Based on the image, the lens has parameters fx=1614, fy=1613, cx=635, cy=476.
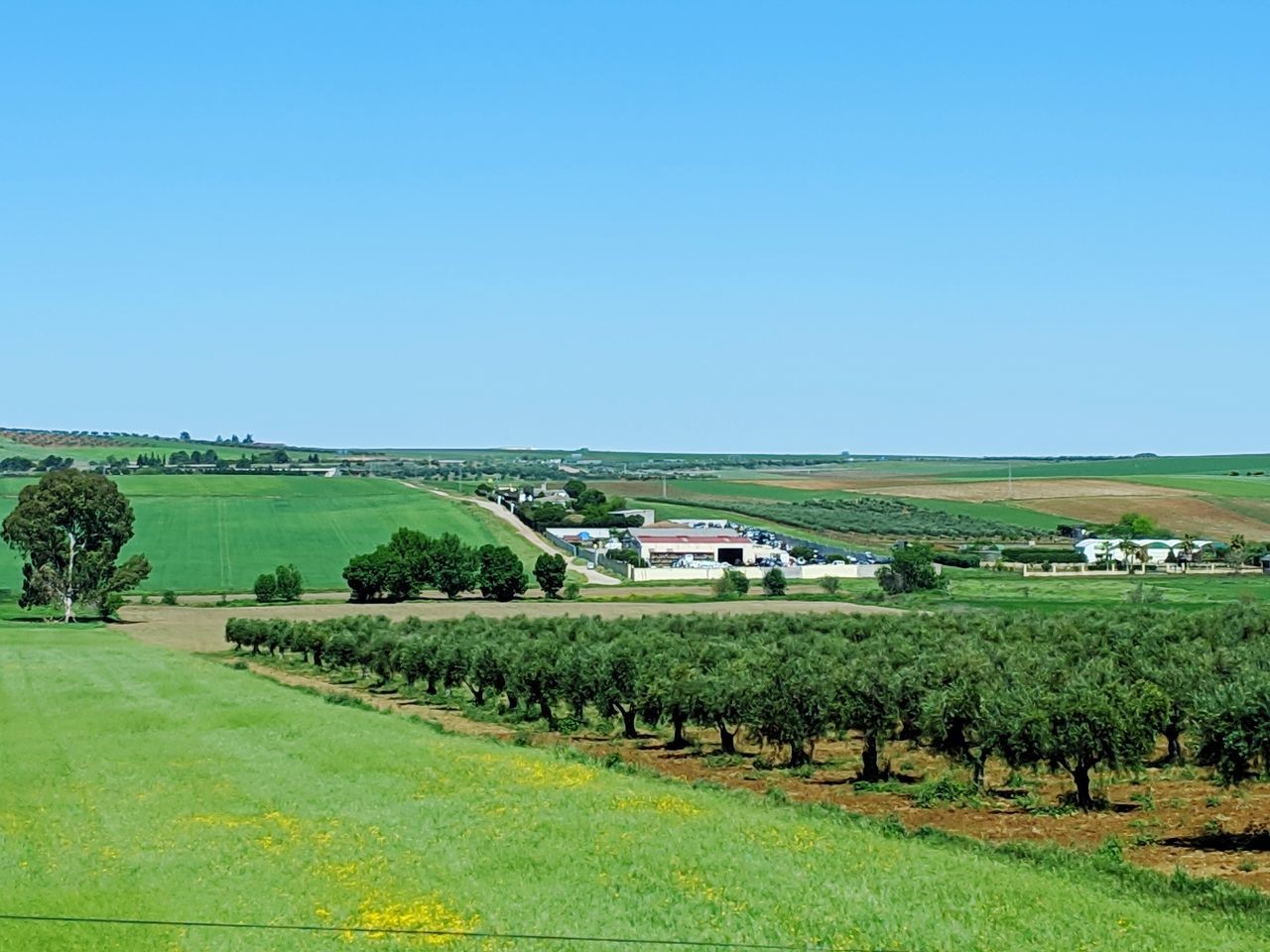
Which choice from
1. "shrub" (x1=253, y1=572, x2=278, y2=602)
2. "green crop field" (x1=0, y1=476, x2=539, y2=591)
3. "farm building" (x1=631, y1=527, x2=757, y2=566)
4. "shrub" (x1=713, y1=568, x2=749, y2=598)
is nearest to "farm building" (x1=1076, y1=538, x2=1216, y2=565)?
"farm building" (x1=631, y1=527, x2=757, y2=566)

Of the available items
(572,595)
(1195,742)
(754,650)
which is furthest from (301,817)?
(572,595)

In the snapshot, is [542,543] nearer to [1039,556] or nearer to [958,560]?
[958,560]

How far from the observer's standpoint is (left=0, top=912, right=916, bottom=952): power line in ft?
73.8

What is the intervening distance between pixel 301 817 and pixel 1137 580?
10646cm

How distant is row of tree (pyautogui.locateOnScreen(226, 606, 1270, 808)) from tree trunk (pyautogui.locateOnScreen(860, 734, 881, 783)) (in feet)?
0.21

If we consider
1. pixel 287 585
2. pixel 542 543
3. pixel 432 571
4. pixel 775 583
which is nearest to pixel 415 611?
pixel 432 571

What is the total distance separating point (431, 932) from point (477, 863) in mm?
4663

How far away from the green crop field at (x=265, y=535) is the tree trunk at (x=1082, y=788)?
102 m

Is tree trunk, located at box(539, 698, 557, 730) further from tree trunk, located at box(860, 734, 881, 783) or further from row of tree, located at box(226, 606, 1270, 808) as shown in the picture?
tree trunk, located at box(860, 734, 881, 783)

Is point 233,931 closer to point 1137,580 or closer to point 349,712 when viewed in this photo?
point 349,712

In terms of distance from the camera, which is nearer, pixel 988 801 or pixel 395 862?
pixel 395 862

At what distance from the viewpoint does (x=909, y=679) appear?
45.2 metres

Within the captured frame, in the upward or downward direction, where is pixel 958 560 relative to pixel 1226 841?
downward

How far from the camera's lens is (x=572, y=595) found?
123000mm
